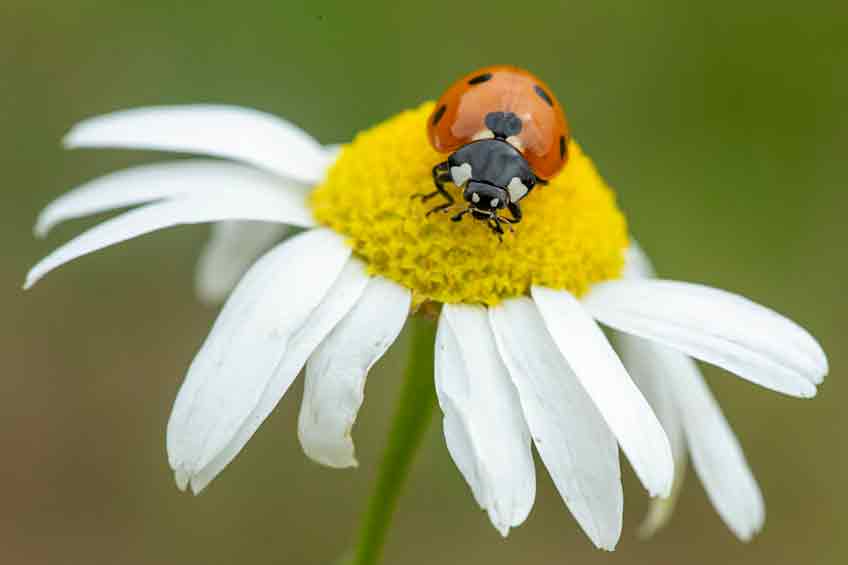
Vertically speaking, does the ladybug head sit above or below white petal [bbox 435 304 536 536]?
above

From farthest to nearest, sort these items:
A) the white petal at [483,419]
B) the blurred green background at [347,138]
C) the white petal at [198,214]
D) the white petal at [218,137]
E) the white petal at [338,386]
Answer: the blurred green background at [347,138]
the white petal at [218,137]
the white petal at [198,214]
the white petal at [338,386]
the white petal at [483,419]

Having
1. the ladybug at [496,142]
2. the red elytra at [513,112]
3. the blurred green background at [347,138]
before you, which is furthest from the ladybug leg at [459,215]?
the blurred green background at [347,138]

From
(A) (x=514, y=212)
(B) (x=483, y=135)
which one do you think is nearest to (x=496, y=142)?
(B) (x=483, y=135)

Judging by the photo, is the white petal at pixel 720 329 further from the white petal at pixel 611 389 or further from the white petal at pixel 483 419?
the white petal at pixel 483 419

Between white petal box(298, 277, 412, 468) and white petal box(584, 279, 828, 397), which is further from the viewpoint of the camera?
white petal box(584, 279, 828, 397)

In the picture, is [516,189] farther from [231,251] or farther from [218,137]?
[231,251]

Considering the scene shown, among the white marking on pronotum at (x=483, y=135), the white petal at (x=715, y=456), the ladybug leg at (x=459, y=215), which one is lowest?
the white petal at (x=715, y=456)

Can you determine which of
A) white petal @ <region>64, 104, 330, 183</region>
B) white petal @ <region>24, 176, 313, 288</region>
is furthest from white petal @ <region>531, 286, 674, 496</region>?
Answer: white petal @ <region>64, 104, 330, 183</region>

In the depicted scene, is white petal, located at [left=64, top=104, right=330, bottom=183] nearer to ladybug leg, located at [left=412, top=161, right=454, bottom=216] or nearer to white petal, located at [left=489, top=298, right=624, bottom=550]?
ladybug leg, located at [left=412, top=161, right=454, bottom=216]
